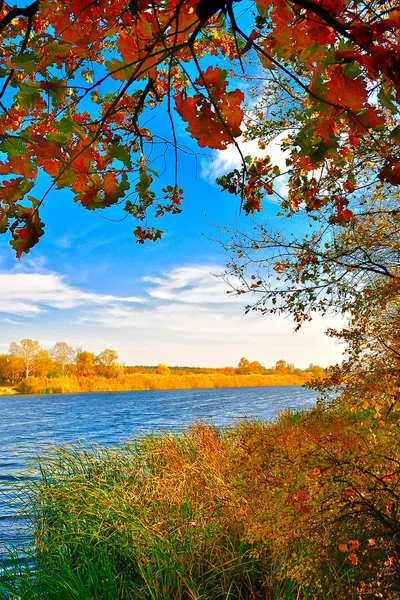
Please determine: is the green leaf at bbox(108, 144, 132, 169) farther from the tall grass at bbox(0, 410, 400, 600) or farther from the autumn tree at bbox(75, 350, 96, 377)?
the autumn tree at bbox(75, 350, 96, 377)

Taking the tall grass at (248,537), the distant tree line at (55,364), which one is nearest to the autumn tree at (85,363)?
the distant tree line at (55,364)

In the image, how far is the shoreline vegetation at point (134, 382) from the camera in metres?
43.1

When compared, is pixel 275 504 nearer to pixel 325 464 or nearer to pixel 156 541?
pixel 325 464

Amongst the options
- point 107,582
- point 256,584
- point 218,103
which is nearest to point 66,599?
point 107,582

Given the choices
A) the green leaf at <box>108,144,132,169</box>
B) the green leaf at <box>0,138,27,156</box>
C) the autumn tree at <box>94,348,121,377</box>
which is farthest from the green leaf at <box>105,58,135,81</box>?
the autumn tree at <box>94,348,121,377</box>

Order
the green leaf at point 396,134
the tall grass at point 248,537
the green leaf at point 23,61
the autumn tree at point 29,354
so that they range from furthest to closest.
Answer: the autumn tree at point 29,354 → the tall grass at point 248,537 → the green leaf at point 23,61 → the green leaf at point 396,134

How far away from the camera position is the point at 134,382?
4709 centimetres

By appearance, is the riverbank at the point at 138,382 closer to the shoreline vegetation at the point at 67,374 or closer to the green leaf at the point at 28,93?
the shoreline vegetation at the point at 67,374

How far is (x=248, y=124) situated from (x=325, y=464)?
3580mm

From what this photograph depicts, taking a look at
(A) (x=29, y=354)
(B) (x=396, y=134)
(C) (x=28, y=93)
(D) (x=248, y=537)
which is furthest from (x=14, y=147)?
(A) (x=29, y=354)

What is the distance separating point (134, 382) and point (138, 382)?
814 mm

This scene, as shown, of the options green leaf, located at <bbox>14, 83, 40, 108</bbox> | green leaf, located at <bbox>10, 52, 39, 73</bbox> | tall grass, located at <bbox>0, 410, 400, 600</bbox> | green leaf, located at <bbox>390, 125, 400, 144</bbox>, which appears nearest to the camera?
green leaf, located at <bbox>390, 125, 400, 144</bbox>

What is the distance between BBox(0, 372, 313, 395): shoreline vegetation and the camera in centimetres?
4306

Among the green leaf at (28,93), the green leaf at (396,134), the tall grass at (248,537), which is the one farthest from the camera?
the tall grass at (248,537)
